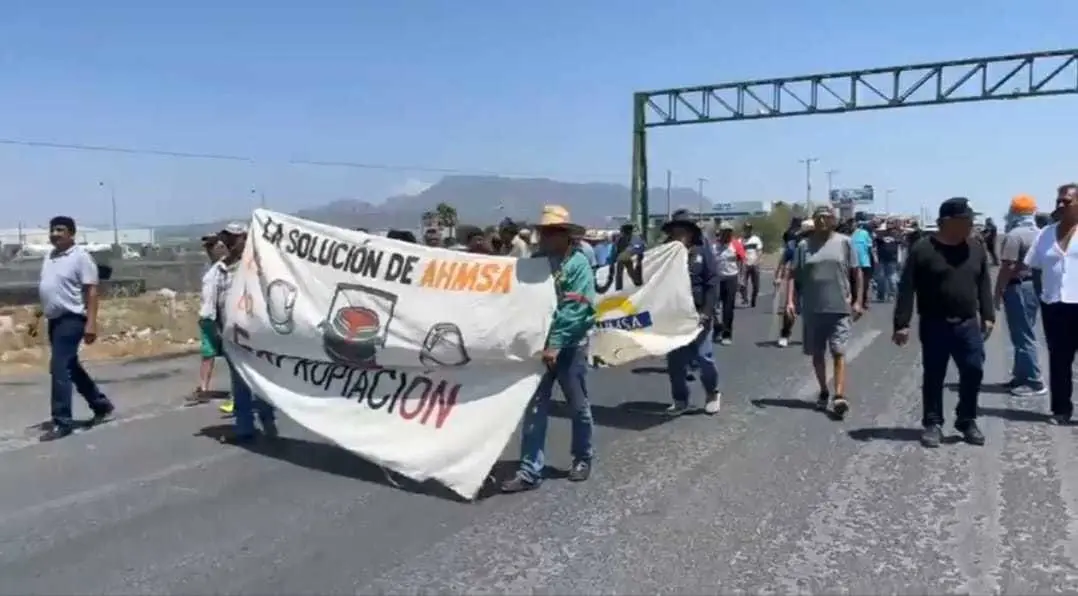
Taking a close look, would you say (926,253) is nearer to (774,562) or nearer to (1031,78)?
(774,562)

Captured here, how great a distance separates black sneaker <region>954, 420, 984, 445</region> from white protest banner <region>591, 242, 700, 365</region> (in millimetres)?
2313

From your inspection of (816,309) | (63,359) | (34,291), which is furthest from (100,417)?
(34,291)

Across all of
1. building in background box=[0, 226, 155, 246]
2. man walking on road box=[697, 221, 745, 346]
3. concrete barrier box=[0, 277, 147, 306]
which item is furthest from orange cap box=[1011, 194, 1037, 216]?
building in background box=[0, 226, 155, 246]

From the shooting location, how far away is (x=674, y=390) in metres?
9.16

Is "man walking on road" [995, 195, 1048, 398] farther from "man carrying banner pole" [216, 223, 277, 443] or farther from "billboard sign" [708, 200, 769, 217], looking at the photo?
"billboard sign" [708, 200, 769, 217]

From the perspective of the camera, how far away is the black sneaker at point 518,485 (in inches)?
250

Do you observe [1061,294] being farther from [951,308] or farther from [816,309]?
[816,309]

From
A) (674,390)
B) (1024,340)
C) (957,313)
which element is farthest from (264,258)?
(1024,340)

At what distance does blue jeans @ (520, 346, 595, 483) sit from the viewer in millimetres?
6469

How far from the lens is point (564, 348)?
254 inches

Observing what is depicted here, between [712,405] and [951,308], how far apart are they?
234 centimetres

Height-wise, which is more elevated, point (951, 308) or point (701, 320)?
point (951, 308)

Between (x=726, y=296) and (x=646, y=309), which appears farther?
(x=726, y=296)

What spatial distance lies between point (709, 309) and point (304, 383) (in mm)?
3804
